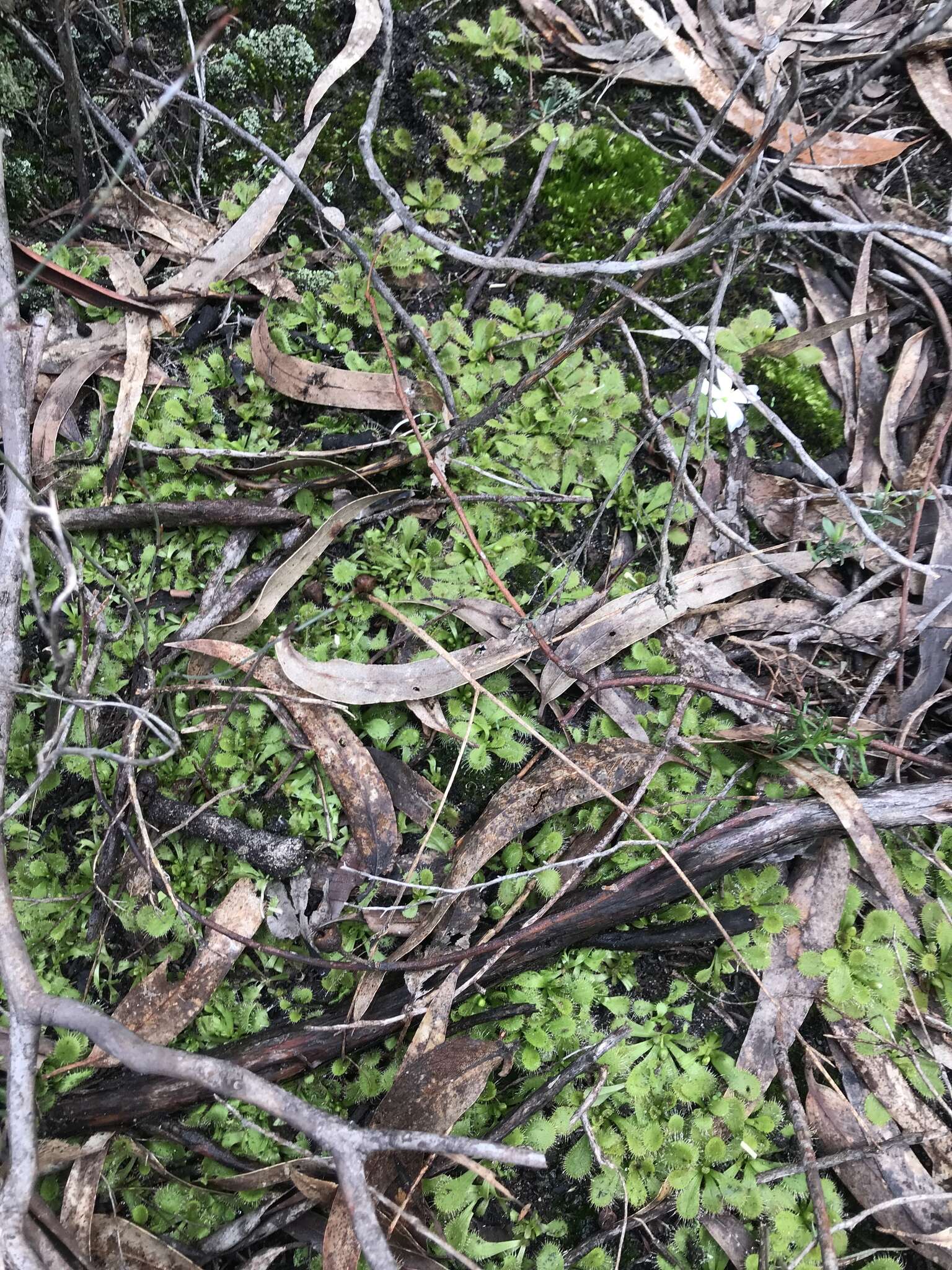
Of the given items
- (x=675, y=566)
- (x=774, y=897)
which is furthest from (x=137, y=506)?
(x=774, y=897)

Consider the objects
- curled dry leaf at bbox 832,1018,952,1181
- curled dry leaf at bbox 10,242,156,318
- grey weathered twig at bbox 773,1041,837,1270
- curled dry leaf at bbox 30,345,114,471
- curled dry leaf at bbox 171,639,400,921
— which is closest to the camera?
grey weathered twig at bbox 773,1041,837,1270

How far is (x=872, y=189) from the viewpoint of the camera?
9.66 feet

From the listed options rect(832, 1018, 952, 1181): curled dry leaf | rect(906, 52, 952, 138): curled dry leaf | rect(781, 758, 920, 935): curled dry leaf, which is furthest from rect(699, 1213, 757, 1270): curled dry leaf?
rect(906, 52, 952, 138): curled dry leaf

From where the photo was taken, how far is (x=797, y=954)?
2.47m

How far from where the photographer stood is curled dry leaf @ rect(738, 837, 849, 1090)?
243cm

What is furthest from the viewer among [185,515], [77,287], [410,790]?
[77,287]

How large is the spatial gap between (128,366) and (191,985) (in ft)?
7.26

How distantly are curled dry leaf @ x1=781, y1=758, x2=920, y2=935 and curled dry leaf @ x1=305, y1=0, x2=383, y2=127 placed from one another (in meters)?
2.97

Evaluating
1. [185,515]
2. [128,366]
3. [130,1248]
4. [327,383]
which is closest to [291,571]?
[185,515]

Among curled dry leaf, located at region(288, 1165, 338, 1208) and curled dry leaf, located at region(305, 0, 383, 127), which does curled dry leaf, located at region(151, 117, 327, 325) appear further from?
curled dry leaf, located at region(288, 1165, 338, 1208)

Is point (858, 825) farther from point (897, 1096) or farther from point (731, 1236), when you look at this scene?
point (731, 1236)

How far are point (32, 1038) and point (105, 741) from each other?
3.44 feet

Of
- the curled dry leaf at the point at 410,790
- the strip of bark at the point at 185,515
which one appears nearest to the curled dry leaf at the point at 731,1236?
the curled dry leaf at the point at 410,790

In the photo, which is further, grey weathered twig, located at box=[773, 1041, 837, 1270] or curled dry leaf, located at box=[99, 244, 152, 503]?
curled dry leaf, located at box=[99, 244, 152, 503]
